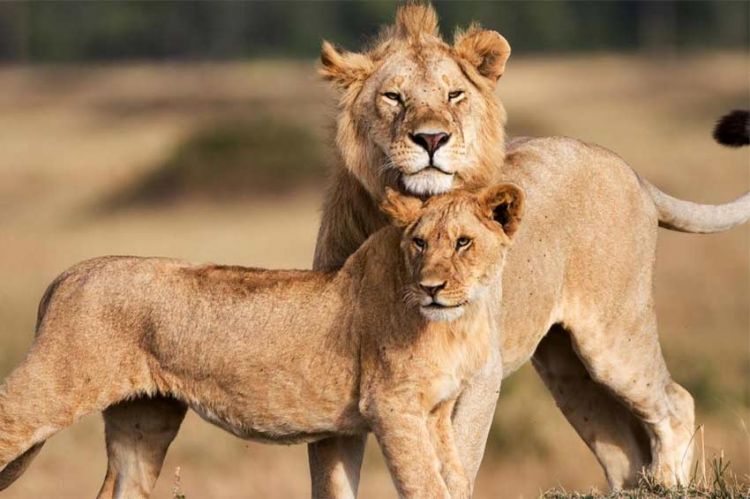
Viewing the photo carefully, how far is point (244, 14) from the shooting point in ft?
161

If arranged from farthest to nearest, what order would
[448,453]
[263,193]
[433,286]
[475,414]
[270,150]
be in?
[270,150]
[263,193]
[475,414]
[448,453]
[433,286]

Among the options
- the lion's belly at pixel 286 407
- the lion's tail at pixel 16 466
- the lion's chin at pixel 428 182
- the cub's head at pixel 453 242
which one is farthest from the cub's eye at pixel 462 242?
the lion's tail at pixel 16 466

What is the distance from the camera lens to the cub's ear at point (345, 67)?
559 centimetres

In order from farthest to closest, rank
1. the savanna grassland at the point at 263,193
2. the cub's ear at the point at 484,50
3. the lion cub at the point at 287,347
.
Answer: the savanna grassland at the point at 263,193
the cub's ear at the point at 484,50
the lion cub at the point at 287,347

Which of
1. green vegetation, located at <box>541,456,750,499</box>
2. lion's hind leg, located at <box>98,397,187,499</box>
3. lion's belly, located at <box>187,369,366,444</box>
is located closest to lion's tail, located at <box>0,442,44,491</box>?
lion's hind leg, located at <box>98,397,187,499</box>

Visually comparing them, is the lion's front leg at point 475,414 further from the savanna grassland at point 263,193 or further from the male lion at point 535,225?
the savanna grassland at point 263,193

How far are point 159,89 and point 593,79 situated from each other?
9.94 m

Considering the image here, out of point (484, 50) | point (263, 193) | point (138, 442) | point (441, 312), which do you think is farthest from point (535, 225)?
point (263, 193)

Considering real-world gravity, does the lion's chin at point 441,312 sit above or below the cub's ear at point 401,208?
below

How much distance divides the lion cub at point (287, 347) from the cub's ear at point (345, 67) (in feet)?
2.36

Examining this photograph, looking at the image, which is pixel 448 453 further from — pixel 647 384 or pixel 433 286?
pixel 647 384

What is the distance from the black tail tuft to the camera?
Answer: 666 cm

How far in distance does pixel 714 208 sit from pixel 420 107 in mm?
1952

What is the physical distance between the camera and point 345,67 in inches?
221
